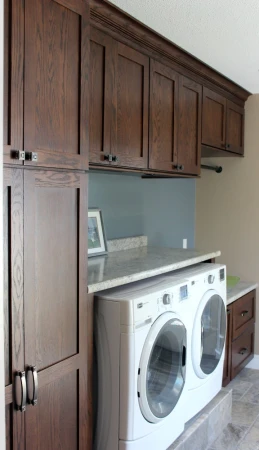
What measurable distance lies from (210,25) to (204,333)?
5.91 feet

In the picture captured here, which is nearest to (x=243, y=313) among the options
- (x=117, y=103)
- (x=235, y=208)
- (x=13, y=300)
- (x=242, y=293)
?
(x=242, y=293)

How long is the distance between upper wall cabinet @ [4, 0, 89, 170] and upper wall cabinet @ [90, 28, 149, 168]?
419 millimetres

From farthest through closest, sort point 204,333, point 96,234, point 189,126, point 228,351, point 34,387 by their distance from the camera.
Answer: point 228,351, point 189,126, point 96,234, point 204,333, point 34,387

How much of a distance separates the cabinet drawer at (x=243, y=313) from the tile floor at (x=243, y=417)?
0.45 metres

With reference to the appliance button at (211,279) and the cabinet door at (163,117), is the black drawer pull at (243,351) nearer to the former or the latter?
the appliance button at (211,279)

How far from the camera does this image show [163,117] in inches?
122

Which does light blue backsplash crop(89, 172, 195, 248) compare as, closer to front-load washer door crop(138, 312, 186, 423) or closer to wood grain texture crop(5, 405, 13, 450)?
front-load washer door crop(138, 312, 186, 423)

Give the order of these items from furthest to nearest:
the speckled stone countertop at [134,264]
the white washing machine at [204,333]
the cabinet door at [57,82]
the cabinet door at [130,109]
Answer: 1. the white washing machine at [204,333]
2. the cabinet door at [130,109]
3. the speckled stone countertop at [134,264]
4. the cabinet door at [57,82]

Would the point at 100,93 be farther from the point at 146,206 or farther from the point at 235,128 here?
the point at 235,128

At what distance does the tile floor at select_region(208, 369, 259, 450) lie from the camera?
307cm

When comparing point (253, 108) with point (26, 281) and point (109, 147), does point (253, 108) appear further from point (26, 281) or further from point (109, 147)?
point (26, 281)

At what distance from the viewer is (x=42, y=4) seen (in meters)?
1.77

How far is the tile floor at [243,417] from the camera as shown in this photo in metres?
3.07

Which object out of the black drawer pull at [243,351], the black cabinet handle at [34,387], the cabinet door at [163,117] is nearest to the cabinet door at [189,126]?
the cabinet door at [163,117]
